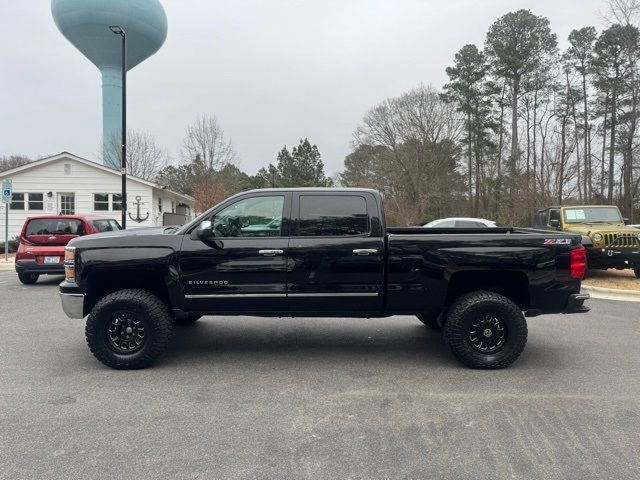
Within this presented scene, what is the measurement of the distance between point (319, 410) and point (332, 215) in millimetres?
2123

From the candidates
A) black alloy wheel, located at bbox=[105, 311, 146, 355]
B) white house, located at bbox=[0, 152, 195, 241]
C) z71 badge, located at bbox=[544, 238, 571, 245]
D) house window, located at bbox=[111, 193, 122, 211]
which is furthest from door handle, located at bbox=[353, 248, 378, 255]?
house window, located at bbox=[111, 193, 122, 211]

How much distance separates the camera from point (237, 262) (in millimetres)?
4906

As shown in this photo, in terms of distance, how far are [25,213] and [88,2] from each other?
1691 cm

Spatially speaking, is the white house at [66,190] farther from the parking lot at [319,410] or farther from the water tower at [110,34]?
the parking lot at [319,410]

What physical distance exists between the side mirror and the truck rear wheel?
2.76 m

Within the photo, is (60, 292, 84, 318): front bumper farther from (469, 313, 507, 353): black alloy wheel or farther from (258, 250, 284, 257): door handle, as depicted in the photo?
(469, 313, 507, 353): black alloy wheel

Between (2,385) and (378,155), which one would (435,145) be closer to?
(378,155)

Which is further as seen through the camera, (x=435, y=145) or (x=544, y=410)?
(x=435, y=145)

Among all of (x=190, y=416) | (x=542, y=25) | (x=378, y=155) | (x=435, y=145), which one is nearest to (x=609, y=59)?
A: (x=542, y=25)

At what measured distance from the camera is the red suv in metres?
11.0

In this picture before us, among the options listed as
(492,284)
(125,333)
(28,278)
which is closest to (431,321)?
(492,284)

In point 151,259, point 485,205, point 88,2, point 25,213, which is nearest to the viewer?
point 151,259

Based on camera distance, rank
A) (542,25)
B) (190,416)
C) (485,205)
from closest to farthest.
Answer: (190,416)
(542,25)
(485,205)

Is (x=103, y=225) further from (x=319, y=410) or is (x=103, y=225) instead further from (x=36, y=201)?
(x=36, y=201)
